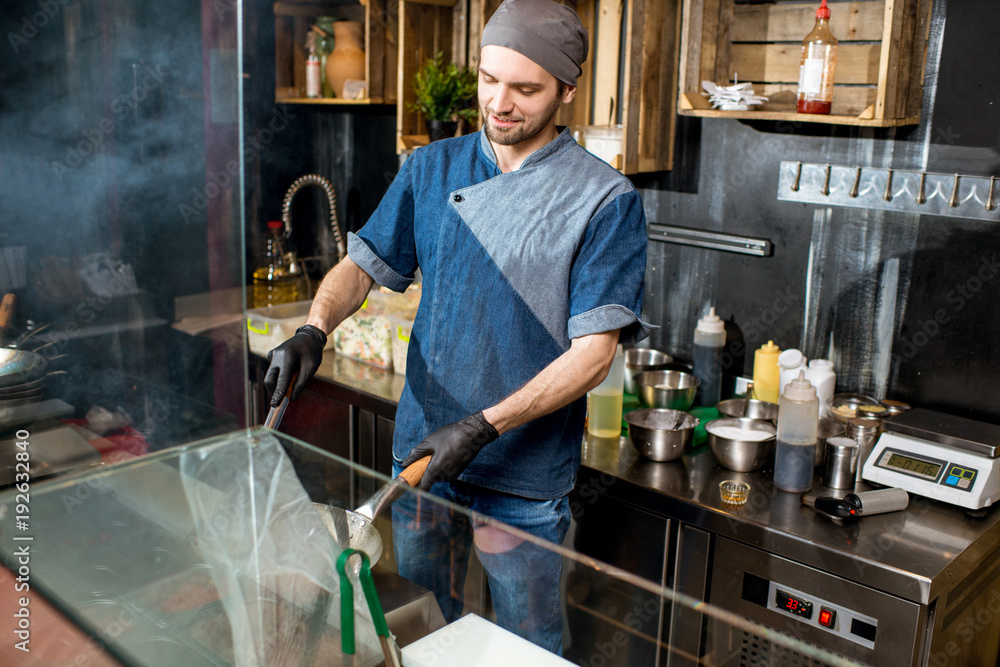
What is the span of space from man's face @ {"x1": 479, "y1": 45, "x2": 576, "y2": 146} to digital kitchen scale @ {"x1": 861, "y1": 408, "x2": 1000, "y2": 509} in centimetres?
122

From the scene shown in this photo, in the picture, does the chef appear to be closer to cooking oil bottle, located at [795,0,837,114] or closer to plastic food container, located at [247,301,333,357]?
cooking oil bottle, located at [795,0,837,114]

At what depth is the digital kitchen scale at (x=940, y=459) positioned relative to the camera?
2064 mm

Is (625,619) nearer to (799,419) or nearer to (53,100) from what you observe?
(799,419)

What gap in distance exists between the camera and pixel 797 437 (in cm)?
215

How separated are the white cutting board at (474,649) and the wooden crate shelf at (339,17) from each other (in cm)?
262

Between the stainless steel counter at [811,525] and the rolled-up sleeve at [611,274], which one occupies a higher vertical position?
the rolled-up sleeve at [611,274]

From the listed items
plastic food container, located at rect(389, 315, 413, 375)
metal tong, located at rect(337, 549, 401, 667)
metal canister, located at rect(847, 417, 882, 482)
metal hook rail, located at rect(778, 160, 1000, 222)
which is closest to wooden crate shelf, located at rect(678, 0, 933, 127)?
metal hook rail, located at rect(778, 160, 1000, 222)

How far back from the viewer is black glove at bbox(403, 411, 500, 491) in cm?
158

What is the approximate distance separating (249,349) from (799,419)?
2.12 m

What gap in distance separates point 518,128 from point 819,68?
1.01 meters

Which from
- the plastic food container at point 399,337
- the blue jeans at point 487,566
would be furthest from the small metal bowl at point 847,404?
the blue jeans at point 487,566

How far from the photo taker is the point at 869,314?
8.43ft

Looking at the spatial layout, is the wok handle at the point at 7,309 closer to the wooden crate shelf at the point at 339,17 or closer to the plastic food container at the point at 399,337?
the plastic food container at the point at 399,337

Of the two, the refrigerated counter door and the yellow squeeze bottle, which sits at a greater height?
the yellow squeeze bottle
